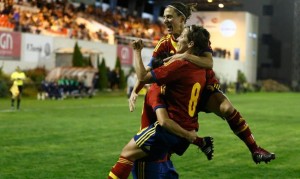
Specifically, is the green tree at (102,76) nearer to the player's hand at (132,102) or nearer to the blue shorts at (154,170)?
the player's hand at (132,102)

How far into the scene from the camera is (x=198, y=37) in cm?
562

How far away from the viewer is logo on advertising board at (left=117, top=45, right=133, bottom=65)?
46.4m

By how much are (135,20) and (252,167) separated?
158ft

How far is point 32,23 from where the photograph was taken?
38969 mm

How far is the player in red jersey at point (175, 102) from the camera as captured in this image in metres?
5.61

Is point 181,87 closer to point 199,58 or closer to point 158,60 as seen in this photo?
point 199,58

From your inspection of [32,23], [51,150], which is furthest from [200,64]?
[32,23]

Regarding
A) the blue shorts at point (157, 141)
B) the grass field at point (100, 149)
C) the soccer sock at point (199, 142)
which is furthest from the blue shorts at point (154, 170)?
the grass field at point (100, 149)

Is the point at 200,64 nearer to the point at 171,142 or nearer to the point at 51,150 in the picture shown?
the point at 171,142

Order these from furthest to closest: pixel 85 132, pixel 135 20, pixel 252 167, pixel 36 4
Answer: pixel 135 20
pixel 36 4
pixel 85 132
pixel 252 167

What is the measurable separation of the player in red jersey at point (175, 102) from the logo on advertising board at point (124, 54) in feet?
133

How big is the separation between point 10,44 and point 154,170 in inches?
1223

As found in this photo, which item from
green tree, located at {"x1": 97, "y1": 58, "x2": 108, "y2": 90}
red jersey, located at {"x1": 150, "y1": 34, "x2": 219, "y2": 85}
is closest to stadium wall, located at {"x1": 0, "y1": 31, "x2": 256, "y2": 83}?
green tree, located at {"x1": 97, "y1": 58, "x2": 108, "y2": 90}

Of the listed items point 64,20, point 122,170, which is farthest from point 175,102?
point 64,20
